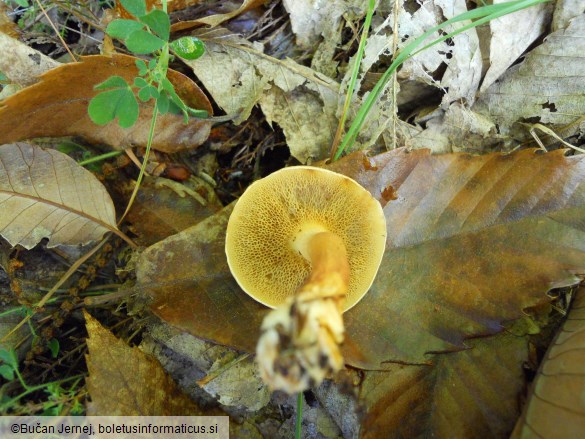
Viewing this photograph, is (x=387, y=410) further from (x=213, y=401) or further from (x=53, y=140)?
(x=53, y=140)

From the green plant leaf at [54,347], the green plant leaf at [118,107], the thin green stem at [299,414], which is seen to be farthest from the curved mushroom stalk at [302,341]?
the green plant leaf at [54,347]

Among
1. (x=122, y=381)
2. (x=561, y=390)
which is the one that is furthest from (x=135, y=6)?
(x=561, y=390)

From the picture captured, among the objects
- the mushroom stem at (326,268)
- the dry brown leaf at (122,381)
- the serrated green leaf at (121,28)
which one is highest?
the serrated green leaf at (121,28)

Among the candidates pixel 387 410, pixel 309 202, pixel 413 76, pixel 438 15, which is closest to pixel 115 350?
pixel 309 202

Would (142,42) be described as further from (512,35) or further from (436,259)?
(512,35)

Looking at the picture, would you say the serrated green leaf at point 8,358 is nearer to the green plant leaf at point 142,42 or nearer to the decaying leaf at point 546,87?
the green plant leaf at point 142,42

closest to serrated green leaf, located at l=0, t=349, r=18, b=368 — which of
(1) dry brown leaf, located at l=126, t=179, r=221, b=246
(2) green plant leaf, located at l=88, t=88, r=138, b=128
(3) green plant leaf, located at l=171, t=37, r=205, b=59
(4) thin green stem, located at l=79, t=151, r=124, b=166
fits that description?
(1) dry brown leaf, located at l=126, t=179, r=221, b=246
